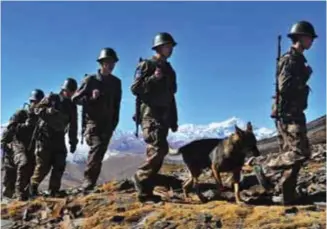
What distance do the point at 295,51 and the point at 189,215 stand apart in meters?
3.23

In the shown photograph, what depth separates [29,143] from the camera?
1672 centimetres

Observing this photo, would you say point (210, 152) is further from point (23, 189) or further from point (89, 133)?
point (23, 189)

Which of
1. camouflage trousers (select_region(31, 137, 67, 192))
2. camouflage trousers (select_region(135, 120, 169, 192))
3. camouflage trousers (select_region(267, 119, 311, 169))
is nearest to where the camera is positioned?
camouflage trousers (select_region(267, 119, 311, 169))

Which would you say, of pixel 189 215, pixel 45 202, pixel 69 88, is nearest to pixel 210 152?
pixel 189 215

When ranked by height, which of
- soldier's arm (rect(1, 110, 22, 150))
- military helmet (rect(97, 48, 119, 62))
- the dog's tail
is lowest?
the dog's tail

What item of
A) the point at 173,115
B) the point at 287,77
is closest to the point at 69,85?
the point at 173,115

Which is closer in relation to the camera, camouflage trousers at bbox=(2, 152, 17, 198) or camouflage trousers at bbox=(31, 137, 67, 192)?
camouflage trousers at bbox=(31, 137, 67, 192)

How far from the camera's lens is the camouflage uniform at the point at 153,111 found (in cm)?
1148

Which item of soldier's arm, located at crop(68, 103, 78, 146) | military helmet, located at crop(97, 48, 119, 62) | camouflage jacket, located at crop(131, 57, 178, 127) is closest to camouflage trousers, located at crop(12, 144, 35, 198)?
soldier's arm, located at crop(68, 103, 78, 146)

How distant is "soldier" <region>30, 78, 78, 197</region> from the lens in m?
14.7

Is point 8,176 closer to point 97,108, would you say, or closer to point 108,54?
point 97,108

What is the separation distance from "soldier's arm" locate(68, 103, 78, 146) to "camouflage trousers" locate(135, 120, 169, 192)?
3893 mm

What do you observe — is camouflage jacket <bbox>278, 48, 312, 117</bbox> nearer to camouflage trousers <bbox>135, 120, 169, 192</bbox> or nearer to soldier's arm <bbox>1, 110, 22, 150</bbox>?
camouflage trousers <bbox>135, 120, 169, 192</bbox>

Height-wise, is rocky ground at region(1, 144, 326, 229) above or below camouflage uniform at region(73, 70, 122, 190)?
below
